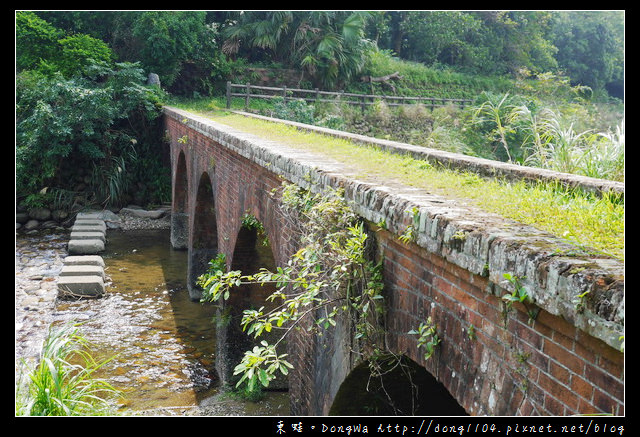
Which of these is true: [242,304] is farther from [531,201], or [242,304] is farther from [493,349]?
[493,349]

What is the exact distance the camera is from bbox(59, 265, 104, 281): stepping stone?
512 inches

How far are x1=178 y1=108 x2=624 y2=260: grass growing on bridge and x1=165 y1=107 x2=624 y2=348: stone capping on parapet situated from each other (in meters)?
0.15

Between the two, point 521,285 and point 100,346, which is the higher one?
point 521,285

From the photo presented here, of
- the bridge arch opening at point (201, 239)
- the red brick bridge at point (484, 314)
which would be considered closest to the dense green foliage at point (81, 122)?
the bridge arch opening at point (201, 239)

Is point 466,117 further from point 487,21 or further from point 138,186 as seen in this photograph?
point 487,21

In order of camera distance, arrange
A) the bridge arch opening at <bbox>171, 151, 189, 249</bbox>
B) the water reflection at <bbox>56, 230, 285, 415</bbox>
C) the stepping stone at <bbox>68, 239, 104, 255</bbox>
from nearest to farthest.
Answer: the water reflection at <bbox>56, 230, 285, 415</bbox> → the stepping stone at <bbox>68, 239, 104, 255</bbox> → the bridge arch opening at <bbox>171, 151, 189, 249</bbox>

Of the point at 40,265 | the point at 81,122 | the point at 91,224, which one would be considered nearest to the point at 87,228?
the point at 91,224

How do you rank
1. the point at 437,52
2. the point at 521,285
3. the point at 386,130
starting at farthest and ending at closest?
the point at 437,52 < the point at 386,130 < the point at 521,285

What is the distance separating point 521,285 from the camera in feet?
7.71

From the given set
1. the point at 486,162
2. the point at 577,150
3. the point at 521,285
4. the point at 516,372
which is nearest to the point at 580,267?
the point at 521,285

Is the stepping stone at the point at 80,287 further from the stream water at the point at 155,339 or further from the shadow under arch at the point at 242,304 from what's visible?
the shadow under arch at the point at 242,304

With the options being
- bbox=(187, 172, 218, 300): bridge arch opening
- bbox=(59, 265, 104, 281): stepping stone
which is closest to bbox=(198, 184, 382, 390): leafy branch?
bbox=(187, 172, 218, 300): bridge arch opening

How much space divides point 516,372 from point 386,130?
2413 centimetres

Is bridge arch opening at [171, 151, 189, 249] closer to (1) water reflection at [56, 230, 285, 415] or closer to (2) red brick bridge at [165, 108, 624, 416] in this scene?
(1) water reflection at [56, 230, 285, 415]
